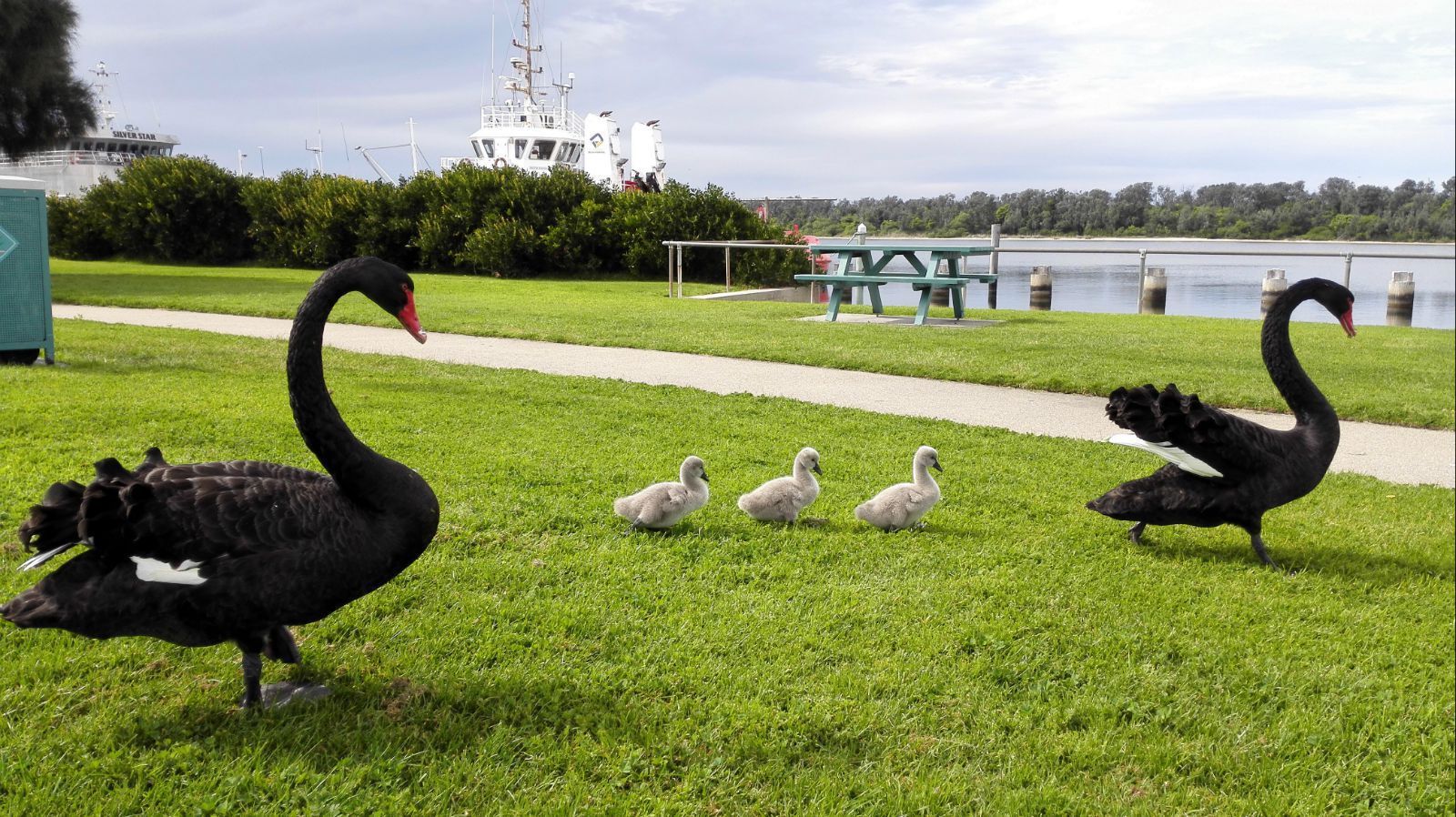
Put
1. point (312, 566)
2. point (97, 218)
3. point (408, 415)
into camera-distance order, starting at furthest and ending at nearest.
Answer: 1. point (97, 218)
2. point (408, 415)
3. point (312, 566)

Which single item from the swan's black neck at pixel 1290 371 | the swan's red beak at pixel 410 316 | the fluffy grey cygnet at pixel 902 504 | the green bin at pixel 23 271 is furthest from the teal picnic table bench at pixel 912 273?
the swan's red beak at pixel 410 316

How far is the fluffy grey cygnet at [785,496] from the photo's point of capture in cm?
440

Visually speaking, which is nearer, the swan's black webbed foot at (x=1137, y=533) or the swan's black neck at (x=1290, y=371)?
the swan's black neck at (x=1290, y=371)

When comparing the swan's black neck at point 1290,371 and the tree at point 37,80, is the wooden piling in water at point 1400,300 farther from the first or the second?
the tree at point 37,80

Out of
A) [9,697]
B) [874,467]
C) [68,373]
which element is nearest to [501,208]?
[68,373]

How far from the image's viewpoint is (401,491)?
2635 mm

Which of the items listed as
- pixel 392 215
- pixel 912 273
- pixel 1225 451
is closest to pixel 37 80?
pixel 392 215

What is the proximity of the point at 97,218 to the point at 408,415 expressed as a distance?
24.5 meters

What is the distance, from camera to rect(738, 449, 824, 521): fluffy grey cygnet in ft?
14.4

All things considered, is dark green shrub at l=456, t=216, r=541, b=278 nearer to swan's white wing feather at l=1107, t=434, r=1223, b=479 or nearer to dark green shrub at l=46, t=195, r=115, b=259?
dark green shrub at l=46, t=195, r=115, b=259

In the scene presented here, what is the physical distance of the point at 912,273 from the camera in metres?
13.5

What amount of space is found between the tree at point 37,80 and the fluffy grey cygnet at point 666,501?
67.3ft

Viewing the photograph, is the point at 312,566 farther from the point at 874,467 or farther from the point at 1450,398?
the point at 1450,398

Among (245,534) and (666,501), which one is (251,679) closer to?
(245,534)
